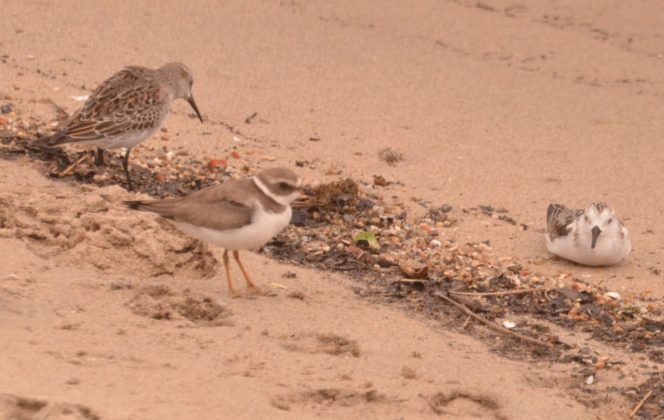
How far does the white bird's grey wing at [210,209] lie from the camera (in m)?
6.69

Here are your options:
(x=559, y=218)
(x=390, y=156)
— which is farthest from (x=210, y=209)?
(x=390, y=156)

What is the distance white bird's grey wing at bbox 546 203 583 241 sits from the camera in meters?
8.16

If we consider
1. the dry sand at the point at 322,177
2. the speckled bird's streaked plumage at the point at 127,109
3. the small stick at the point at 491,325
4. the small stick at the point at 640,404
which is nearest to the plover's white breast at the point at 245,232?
the dry sand at the point at 322,177

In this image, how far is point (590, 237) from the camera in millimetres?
7910

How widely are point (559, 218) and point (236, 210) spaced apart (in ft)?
8.91

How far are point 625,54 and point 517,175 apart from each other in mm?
3007

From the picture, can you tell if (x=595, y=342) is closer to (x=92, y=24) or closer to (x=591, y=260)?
(x=591, y=260)

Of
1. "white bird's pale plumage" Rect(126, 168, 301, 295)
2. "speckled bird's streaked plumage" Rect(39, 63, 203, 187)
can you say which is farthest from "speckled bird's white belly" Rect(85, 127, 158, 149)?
"white bird's pale plumage" Rect(126, 168, 301, 295)

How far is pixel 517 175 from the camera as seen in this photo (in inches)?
373

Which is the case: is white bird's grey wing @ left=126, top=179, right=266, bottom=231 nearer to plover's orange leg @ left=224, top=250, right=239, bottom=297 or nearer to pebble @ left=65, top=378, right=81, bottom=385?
plover's orange leg @ left=224, top=250, right=239, bottom=297

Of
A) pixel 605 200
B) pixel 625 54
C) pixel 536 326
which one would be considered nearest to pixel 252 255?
pixel 536 326

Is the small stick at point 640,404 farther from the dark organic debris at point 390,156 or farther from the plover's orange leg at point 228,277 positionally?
the dark organic debris at point 390,156

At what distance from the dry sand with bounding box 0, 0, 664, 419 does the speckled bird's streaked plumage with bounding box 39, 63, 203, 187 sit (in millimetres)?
434

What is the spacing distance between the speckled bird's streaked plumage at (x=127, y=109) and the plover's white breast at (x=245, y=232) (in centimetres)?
198
